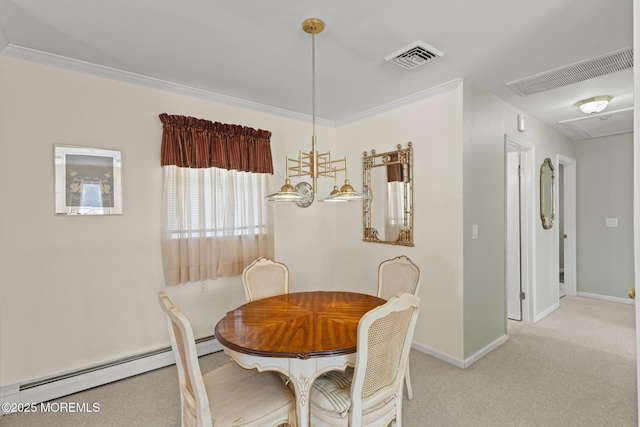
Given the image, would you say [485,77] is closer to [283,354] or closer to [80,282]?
[283,354]

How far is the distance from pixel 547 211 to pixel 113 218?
497 cm

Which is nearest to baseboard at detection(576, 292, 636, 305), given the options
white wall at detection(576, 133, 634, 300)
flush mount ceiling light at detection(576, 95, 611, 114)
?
white wall at detection(576, 133, 634, 300)

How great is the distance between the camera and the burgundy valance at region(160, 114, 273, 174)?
2875 mm

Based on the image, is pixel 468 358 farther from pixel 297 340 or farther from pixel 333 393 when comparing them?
pixel 297 340

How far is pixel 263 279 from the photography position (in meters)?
2.78

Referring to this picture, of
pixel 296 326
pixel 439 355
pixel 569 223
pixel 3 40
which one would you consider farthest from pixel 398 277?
pixel 569 223

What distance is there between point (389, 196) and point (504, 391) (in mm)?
2016

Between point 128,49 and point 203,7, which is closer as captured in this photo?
point 203,7

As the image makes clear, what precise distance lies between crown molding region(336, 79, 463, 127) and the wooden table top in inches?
79.9

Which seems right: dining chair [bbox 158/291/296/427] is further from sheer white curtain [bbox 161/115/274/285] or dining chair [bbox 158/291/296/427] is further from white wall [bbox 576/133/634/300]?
white wall [bbox 576/133/634/300]

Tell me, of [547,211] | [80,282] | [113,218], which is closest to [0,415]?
[80,282]

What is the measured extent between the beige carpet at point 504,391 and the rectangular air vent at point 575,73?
8.34 ft

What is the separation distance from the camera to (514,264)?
3.97 meters

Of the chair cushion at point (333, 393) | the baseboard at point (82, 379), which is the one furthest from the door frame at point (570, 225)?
the baseboard at point (82, 379)
